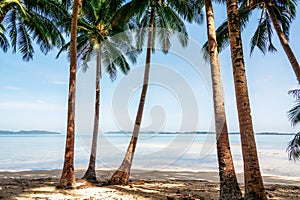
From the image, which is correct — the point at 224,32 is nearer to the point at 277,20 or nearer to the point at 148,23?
the point at 277,20

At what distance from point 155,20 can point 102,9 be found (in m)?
2.29

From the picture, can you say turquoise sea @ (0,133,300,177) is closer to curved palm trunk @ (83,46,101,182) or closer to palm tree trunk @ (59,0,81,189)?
curved palm trunk @ (83,46,101,182)

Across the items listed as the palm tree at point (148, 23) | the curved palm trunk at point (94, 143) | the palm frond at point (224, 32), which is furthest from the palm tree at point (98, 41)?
the palm frond at point (224, 32)

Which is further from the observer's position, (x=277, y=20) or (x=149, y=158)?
(x=149, y=158)

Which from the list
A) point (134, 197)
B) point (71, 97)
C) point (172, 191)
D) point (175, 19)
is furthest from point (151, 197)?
point (175, 19)

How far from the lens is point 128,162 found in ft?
29.5

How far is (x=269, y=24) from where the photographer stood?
1076 centimetres

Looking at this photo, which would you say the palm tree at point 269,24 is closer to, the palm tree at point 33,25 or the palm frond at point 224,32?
the palm frond at point 224,32

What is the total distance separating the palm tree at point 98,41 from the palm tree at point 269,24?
3.84m

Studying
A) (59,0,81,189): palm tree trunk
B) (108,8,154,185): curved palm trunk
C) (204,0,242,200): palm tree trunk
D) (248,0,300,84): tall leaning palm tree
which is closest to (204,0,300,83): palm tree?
(248,0,300,84): tall leaning palm tree

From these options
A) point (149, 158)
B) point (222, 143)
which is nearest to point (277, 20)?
point (222, 143)

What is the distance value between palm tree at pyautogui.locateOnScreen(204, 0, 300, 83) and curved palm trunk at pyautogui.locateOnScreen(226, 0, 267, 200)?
458 cm

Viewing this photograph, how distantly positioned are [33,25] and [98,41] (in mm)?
2672

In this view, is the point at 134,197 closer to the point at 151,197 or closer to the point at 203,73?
the point at 151,197
